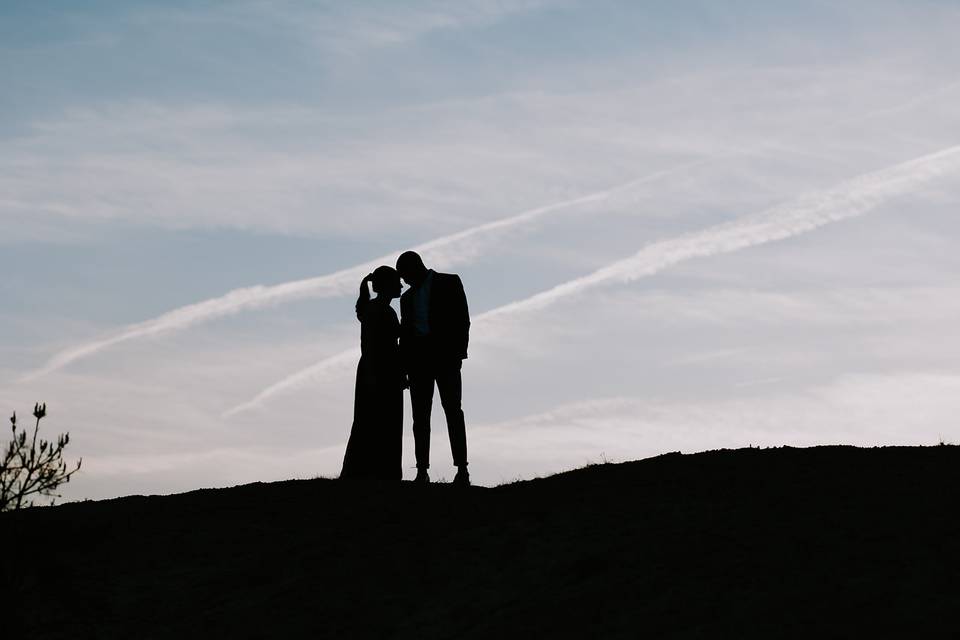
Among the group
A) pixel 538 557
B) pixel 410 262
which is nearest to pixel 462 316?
pixel 410 262

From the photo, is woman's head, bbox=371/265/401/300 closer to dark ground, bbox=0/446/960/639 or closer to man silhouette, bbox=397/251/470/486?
man silhouette, bbox=397/251/470/486

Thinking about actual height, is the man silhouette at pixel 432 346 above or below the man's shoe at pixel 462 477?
above

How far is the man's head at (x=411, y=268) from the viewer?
15977 millimetres

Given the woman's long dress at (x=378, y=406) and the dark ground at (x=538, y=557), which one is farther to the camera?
the woman's long dress at (x=378, y=406)

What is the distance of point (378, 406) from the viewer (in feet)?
55.0

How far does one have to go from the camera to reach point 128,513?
1556cm

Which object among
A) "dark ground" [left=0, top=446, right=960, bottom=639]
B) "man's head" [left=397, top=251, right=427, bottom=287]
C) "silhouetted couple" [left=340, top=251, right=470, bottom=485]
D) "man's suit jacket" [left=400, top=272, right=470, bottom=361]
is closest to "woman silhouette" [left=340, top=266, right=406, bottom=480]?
"silhouetted couple" [left=340, top=251, right=470, bottom=485]

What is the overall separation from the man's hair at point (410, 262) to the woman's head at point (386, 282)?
1.09 ft

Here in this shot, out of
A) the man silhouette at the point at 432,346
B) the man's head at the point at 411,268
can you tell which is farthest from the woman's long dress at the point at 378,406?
the man's head at the point at 411,268

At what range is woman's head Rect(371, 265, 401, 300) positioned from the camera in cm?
1645

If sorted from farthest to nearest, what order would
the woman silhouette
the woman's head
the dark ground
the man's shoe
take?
the woman silhouette → the woman's head → the man's shoe → the dark ground

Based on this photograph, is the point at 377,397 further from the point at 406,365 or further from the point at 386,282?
the point at 386,282

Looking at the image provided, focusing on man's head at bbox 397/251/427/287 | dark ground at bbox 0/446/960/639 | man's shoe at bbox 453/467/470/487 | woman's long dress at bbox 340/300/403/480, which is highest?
man's head at bbox 397/251/427/287

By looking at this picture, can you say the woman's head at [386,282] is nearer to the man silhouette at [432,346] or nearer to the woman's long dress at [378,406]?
the woman's long dress at [378,406]
